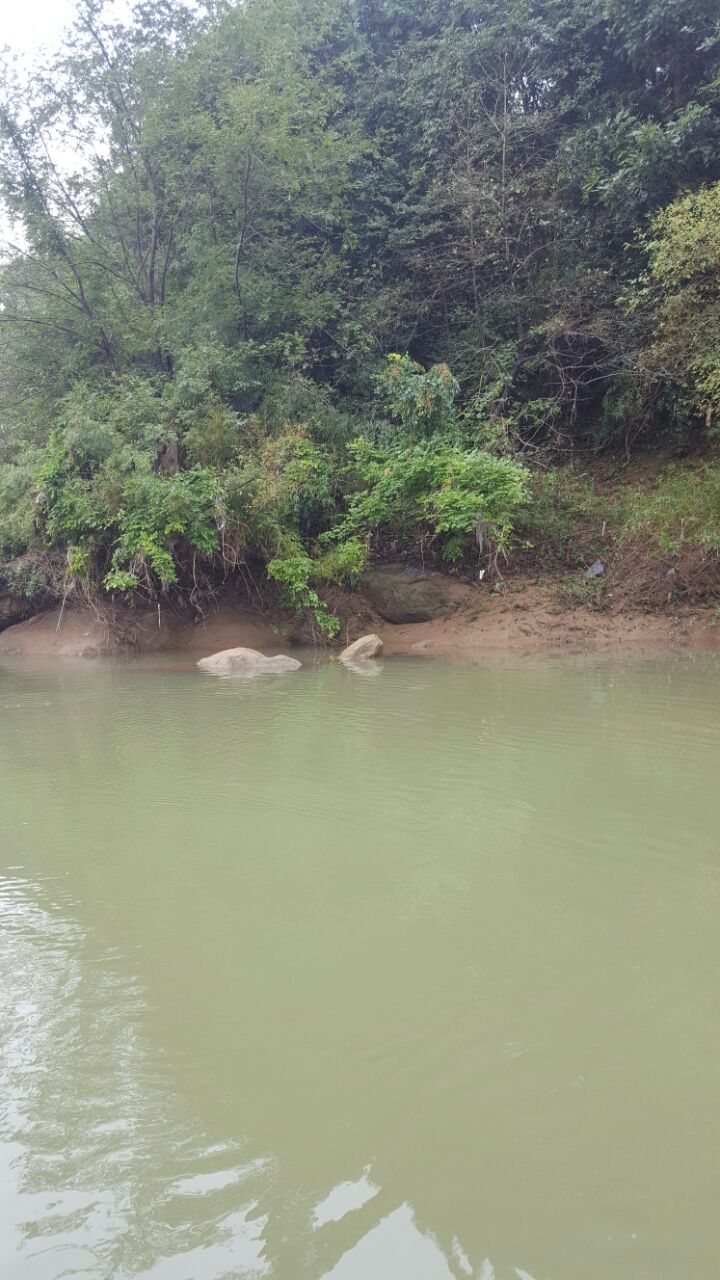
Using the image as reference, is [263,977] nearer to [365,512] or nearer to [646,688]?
[646,688]

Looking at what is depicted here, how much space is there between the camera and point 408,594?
517 inches

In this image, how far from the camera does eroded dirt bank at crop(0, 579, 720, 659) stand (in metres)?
11.8

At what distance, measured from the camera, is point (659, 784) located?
460 centimetres

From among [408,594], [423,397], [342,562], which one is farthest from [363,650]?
[423,397]

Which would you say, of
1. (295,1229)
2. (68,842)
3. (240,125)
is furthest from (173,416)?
(295,1229)

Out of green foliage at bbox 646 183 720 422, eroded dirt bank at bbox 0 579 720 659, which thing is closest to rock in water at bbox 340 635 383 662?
eroded dirt bank at bbox 0 579 720 659

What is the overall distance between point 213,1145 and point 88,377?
15608 mm

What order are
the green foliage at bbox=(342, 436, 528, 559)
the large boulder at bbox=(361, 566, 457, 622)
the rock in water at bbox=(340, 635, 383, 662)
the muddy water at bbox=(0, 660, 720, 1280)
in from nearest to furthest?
the muddy water at bbox=(0, 660, 720, 1280) < the rock in water at bbox=(340, 635, 383, 662) < the green foliage at bbox=(342, 436, 528, 559) < the large boulder at bbox=(361, 566, 457, 622)

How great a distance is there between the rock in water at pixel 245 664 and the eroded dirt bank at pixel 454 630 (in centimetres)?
158

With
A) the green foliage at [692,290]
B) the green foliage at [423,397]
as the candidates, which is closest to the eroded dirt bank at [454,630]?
the green foliage at [423,397]

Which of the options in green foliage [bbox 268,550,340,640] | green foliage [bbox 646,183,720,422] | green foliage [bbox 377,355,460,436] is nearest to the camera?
green foliage [bbox 646,183,720,422]

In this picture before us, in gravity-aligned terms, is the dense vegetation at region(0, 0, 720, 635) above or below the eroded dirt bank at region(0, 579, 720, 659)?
above

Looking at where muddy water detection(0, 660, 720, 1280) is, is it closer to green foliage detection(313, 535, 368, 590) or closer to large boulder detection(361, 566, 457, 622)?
green foliage detection(313, 535, 368, 590)

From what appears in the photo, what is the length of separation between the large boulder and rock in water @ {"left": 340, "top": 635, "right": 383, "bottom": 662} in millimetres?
1388
